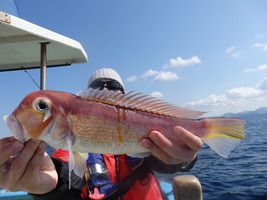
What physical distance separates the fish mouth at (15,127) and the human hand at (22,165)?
0.09m

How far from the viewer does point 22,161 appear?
1.85 m

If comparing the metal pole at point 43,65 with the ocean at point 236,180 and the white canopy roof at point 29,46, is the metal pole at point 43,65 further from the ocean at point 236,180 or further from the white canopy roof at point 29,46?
the ocean at point 236,180

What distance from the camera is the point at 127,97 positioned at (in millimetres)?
2113

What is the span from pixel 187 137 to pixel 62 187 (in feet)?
5.65

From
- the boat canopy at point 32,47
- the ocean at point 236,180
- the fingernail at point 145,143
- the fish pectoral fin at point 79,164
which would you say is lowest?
the ocean at point 236,180

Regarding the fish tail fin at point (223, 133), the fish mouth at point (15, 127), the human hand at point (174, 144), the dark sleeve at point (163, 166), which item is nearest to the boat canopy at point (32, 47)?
the fish mouth at point (15, 127)

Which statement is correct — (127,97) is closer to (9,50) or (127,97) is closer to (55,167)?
(55,167)

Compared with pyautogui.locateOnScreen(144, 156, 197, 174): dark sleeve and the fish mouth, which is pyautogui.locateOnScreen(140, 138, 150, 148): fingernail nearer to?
the fish mouth

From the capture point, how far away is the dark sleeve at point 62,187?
244 centimetres

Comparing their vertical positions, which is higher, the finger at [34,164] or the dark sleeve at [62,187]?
the finger at [34,164]

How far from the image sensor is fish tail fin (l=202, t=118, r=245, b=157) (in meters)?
2.19

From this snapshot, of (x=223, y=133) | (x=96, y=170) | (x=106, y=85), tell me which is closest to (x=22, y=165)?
(x=96, y=170)

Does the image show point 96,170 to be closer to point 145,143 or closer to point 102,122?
point 145,143

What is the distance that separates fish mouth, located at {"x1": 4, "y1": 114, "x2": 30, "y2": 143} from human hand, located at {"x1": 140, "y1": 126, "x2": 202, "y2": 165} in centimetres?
112
